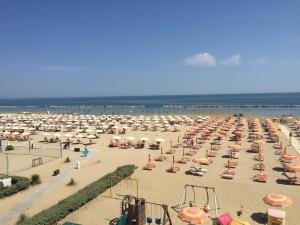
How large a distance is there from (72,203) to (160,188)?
Result: 5.69 m

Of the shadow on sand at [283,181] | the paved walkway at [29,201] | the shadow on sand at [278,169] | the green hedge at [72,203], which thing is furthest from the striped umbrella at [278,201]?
the paved walkway at [29,201]

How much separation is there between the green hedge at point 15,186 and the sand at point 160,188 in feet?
1.11

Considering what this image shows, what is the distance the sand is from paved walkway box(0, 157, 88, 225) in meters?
0.32

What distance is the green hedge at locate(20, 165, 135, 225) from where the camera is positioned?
43.4 feet

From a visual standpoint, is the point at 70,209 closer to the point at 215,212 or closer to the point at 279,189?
the point at 215,212

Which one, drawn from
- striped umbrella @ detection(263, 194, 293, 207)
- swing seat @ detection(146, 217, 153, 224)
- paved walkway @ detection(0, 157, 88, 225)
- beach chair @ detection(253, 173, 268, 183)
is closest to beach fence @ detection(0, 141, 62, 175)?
paved walkway @ detection(0, 157, 88, 225)

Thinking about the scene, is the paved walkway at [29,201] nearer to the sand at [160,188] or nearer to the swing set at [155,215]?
the sand at [160,188]

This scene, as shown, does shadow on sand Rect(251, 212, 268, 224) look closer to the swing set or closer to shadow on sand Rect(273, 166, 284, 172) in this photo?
the swing set

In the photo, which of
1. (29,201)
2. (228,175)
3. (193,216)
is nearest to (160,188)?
(228,175)

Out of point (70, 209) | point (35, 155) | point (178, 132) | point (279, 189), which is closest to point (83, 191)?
point (70, 209)

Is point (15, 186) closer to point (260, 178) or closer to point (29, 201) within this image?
point (29, 201)

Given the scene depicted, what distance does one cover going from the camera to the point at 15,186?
1822cm

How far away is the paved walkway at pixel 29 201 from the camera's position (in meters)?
14.7

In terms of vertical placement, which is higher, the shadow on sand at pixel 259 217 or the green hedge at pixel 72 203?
the green hedge at pixel 72 203
